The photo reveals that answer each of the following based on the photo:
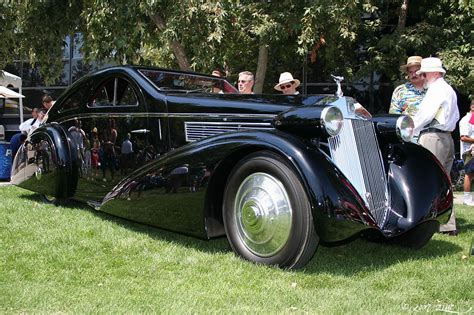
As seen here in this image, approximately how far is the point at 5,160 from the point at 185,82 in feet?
21.7

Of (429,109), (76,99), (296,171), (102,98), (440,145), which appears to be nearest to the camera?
(296,171)

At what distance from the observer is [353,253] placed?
426cm

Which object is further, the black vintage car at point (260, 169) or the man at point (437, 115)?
the man at point (437, 115)

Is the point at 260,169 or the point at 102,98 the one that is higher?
the point at 102,98

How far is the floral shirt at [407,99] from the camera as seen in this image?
5527 millimetres

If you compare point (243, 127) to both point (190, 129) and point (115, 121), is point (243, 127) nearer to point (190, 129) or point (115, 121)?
point (190, 129)

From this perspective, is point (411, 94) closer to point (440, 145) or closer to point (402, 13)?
point (440, 145)

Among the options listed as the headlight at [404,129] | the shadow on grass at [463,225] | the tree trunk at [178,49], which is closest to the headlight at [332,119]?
the headlight at [404,129]

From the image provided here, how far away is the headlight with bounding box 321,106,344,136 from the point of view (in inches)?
141

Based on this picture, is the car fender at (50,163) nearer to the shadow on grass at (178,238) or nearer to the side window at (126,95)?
the shadow on grass at (178,238)

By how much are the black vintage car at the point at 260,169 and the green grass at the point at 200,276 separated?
0.22 meters

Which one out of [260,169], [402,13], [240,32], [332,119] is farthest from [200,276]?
[402,13]

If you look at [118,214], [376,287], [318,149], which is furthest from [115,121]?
[376,287]

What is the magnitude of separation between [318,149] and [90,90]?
3074mm
